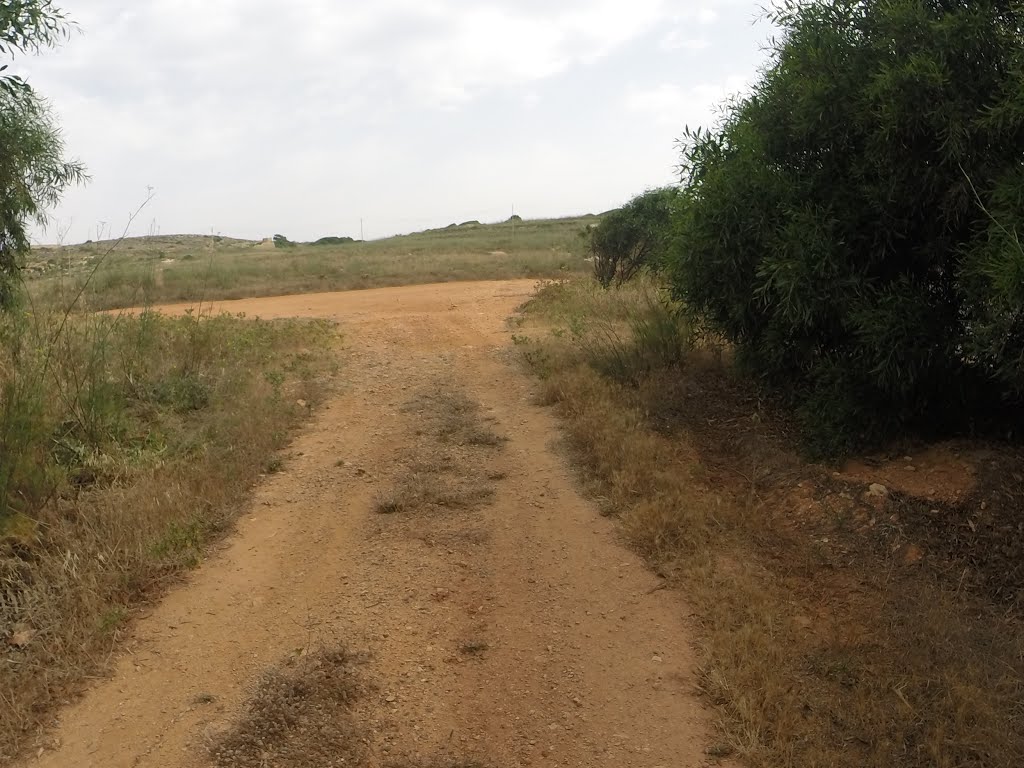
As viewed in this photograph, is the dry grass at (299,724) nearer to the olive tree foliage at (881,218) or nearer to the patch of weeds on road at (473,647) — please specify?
the patch of weeds on road at (473,647)

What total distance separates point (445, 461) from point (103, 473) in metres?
2.58

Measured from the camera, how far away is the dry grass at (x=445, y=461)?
6078mm

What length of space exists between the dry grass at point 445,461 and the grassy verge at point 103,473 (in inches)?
46.0

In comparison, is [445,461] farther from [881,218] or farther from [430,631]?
[881,218]

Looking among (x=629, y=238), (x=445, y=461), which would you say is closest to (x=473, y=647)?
(x=445, y=461)

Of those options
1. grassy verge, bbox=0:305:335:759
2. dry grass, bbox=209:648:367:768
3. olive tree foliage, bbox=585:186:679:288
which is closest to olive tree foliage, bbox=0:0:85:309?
grassy verge, bbox=0:305:335:759

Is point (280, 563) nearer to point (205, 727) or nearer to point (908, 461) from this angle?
point (205, 727)

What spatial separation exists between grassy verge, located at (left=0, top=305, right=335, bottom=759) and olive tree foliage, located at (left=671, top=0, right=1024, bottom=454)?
14.3 feet

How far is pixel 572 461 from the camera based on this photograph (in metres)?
6.77

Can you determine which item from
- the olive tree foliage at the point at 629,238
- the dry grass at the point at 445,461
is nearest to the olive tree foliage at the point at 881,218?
the dry grass at the point at 445,461

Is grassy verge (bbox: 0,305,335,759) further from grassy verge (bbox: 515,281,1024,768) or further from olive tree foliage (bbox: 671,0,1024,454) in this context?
olive tree foliage (bbox: 671,0,1024,454)

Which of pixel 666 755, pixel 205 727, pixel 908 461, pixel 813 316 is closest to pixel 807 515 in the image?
pixel 908 461

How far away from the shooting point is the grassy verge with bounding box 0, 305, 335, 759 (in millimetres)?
4348

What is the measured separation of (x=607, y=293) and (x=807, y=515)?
8785 mm
